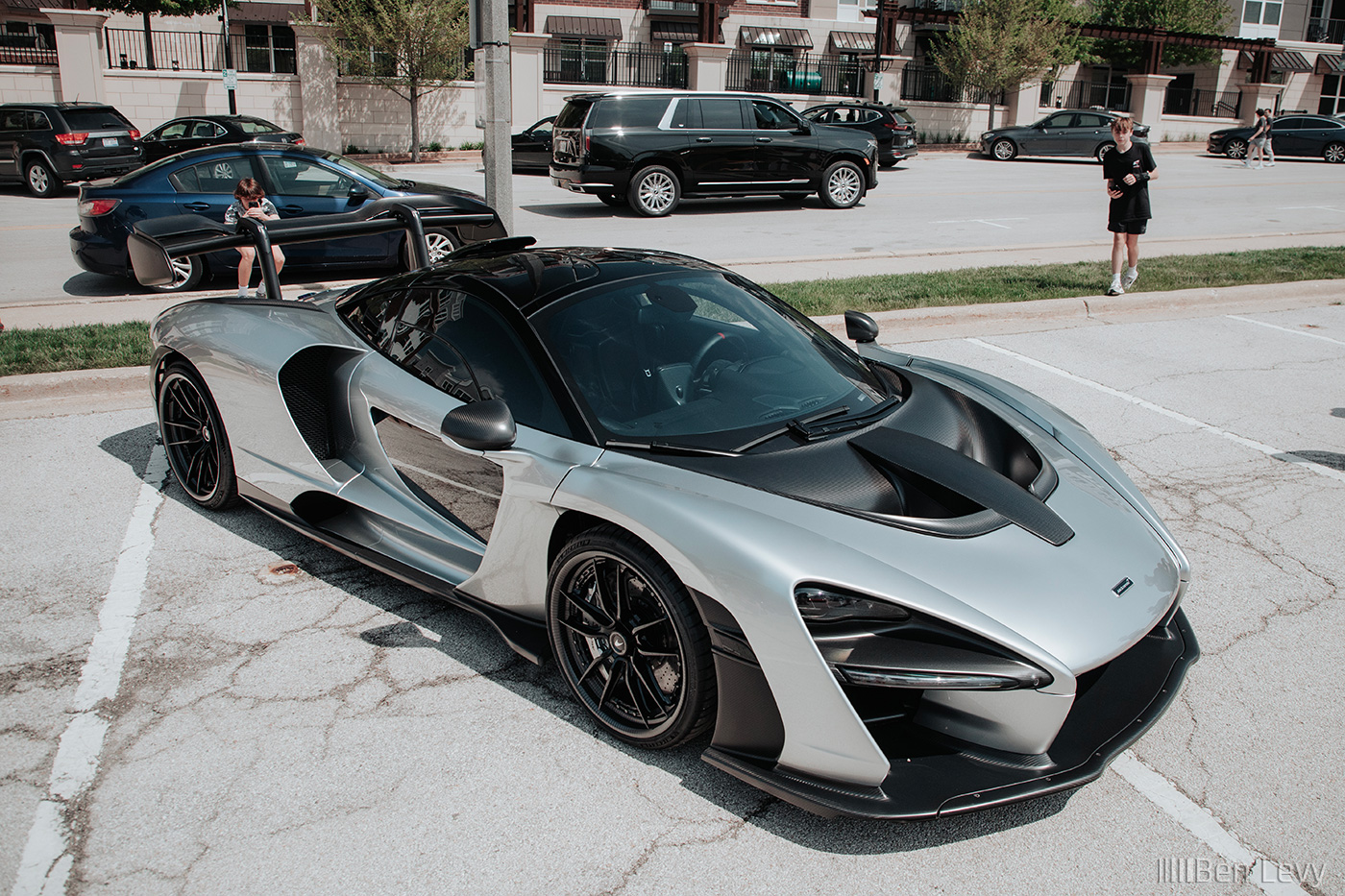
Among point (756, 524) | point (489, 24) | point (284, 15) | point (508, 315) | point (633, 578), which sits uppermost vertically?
point (284, 15)

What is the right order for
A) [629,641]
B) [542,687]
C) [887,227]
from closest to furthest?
[629,641] < [542,687] < [887,227]

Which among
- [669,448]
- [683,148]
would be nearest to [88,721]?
[669,448]

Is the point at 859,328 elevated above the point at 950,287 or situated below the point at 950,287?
above

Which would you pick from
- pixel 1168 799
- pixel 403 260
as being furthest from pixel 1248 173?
pixel 1168 799

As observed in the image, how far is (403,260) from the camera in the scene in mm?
10805

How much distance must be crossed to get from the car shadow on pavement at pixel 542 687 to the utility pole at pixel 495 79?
180 inches

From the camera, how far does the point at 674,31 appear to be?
1561 inches

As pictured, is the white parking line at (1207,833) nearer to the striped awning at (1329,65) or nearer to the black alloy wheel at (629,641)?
the black alloy wheel at (629,641)

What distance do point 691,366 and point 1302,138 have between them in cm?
3509

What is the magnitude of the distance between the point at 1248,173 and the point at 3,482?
28407 millimetres

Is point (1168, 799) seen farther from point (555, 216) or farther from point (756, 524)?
point (555, 216)

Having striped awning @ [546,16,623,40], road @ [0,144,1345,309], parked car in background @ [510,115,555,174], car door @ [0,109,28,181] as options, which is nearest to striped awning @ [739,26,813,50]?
striped awning @ [546,16,623,40]

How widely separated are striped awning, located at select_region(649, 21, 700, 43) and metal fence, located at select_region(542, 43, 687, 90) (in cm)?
56

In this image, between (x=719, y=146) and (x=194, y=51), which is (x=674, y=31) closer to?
(x=194, y=51)
